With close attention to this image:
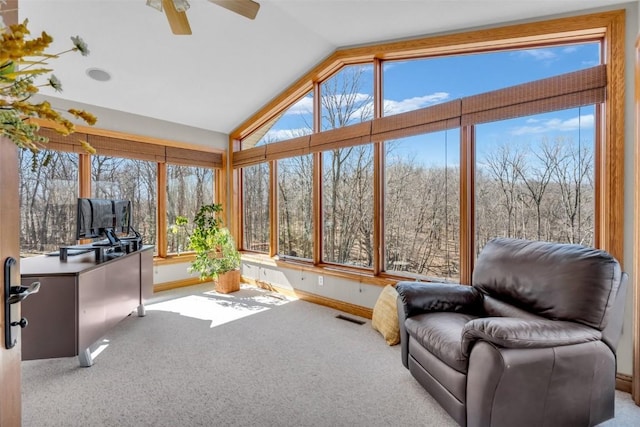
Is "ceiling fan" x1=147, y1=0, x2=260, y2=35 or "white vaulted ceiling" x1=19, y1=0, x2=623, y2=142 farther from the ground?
"white vaulted ceiling" x1=19, y1=0, x2=623, y2=142

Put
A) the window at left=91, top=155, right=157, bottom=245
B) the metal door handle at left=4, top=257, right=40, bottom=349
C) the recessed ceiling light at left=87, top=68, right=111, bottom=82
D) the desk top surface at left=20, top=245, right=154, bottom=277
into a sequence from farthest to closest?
the window at left=91, top=155, right=157, bottom=245, the recessed ceiling light at left=87, top=68, right=111, bottom=82, the desk top surface at left=20, top=245, right=154, bottom=277, the metal door handle at left=4, top=257, right=40, bottom=349

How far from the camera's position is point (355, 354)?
2.67 m

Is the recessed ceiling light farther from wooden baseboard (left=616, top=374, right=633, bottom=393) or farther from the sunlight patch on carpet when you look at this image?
wooden baseboard (left=616, top=374, right=633, bottom=393)

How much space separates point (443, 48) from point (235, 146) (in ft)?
11.4

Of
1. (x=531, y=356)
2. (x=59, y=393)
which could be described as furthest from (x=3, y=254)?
(x=531, y=356)

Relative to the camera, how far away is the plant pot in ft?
14.8

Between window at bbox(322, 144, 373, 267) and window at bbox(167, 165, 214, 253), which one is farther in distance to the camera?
window at bbox(167, 165, 214, 253)

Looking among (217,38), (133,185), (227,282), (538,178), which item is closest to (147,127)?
(133,185)

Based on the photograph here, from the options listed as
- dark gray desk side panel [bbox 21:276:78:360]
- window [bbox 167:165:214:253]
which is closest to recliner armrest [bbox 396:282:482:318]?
dark gray desk side panel [bbox 21:276:78:360]

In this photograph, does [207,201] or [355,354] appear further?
[207,201]

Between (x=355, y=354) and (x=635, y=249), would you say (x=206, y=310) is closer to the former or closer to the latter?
(x=355, y=354)

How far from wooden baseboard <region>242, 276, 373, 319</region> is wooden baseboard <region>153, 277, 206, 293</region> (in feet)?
2.94

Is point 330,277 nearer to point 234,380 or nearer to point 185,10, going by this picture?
point 234,380

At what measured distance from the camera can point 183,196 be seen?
4949 mm
